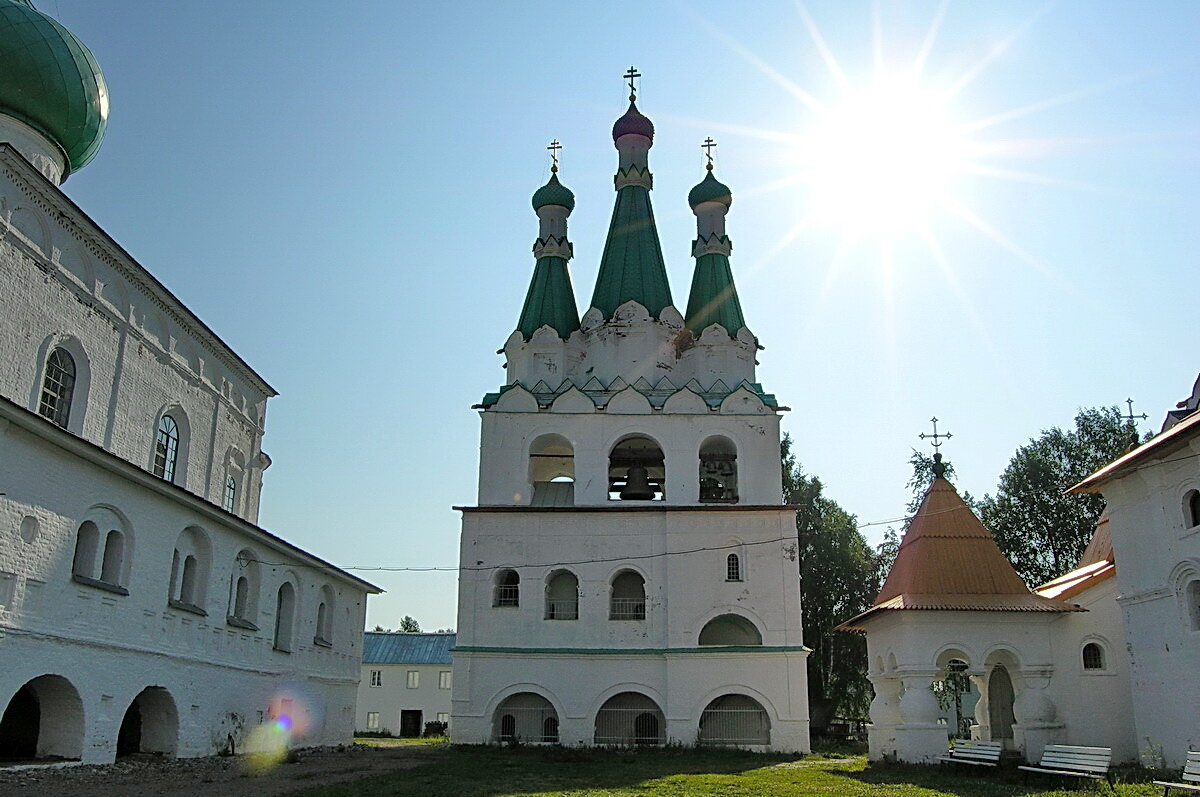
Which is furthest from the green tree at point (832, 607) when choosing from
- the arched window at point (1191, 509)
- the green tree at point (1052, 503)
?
the arched window at point (1191, 509)

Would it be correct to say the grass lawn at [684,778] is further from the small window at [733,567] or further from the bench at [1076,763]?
the small window at [733,567]

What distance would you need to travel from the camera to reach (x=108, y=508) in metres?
13.3

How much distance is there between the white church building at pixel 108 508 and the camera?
11938 mm

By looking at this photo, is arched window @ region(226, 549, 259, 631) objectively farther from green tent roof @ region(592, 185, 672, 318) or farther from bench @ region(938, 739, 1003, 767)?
bench @ region(938, 739, 1003, 767)

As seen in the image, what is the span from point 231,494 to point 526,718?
7695mm

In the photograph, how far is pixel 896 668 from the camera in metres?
16.2

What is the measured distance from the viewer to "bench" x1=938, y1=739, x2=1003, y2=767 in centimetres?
1391

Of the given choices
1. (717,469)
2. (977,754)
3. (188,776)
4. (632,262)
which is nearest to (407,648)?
(717,469)

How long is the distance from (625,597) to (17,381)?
1290cm

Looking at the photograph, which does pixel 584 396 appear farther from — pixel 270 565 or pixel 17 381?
pixel 17 381

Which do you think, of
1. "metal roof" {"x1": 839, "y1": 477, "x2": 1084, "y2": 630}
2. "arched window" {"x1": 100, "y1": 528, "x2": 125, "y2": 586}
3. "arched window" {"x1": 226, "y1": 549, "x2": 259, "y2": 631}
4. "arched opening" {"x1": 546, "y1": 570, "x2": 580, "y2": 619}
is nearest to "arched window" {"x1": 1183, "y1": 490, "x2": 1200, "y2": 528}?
"metal roof" {"x1": 839, "y1": 477, "x2": 1084, "y2": 630}

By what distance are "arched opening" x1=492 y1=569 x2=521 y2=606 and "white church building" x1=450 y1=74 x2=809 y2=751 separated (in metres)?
0.05

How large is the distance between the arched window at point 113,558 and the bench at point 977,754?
11793 millimetres

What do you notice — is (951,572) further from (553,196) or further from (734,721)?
(553,196)
